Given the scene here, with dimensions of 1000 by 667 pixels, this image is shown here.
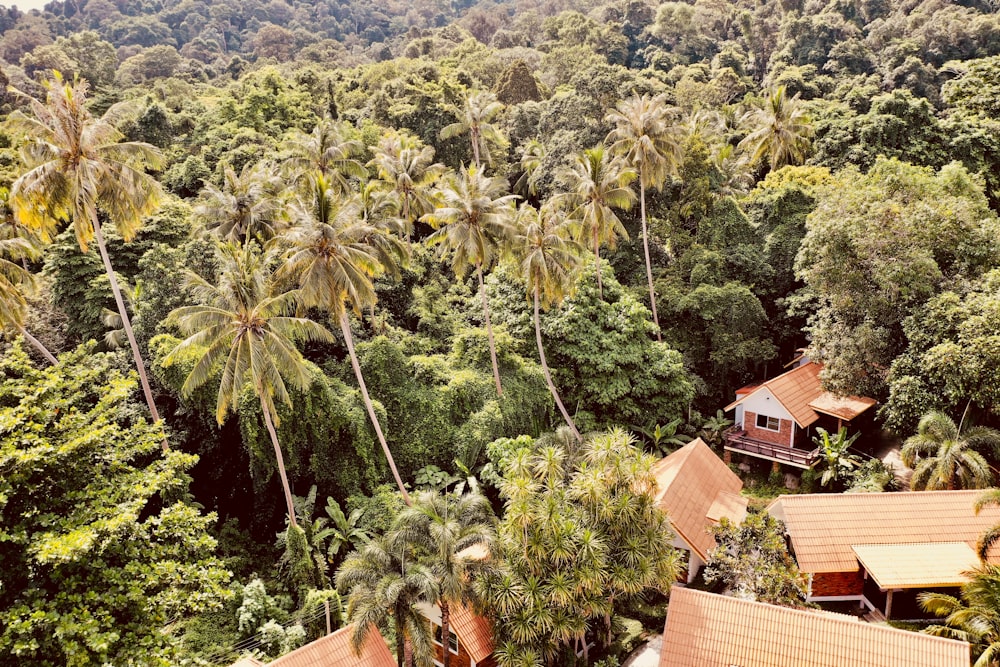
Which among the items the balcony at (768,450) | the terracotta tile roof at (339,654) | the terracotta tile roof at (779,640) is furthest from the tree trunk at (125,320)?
the balcony at (768,450)

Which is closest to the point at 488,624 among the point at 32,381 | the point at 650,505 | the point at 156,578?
the point at 650,505

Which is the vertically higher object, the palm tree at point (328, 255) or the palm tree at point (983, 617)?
the palm tree at point (328, 255)

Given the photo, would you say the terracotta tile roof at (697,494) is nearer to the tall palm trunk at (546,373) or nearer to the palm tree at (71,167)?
the tall palm trunk at (546,373)

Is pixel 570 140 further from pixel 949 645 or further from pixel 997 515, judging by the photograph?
pixel 949 645

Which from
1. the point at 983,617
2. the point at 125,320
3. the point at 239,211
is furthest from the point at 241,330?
the point at 983,617

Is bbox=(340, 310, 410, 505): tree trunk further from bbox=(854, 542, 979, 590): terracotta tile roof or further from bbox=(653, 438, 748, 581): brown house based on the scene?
bbox=(854, 542, 979, 590): terracotta tile roof

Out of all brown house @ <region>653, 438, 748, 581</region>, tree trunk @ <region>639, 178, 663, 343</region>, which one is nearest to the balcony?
brown house @ <region>653, 438, 748, 581</region>

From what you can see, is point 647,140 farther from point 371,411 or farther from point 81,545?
point 81,545
